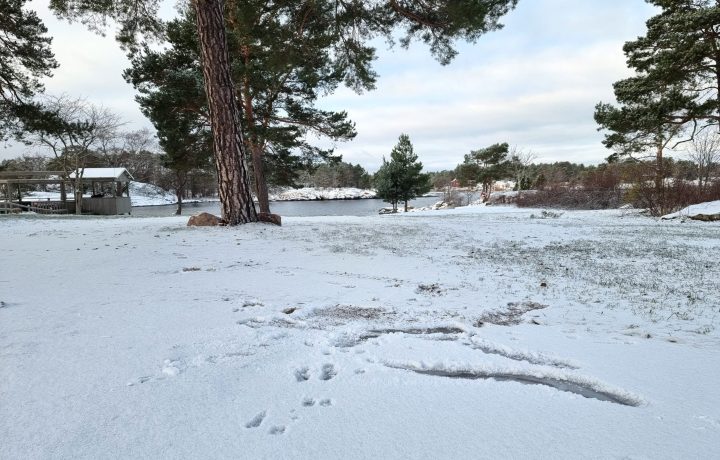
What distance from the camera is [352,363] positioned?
1848mm

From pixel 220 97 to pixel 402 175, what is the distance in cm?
2841

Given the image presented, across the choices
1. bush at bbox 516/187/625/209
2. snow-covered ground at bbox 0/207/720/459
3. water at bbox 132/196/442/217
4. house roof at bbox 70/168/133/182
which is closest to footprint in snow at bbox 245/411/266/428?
snow-covered ground at bbox 0/207/720/459

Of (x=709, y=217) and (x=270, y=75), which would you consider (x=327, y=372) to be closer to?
(x=270, y=75)

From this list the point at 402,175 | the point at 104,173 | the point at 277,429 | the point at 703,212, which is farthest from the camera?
the point at 402,175

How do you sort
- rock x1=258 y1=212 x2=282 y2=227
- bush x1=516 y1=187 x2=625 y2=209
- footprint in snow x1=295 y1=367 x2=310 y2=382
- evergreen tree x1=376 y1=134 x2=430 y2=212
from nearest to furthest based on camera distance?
footprint in snow x1=295 y1=367 x2=310 y2=382, rock x1=258 y1=212 x2=282 y2=227, bush x1=516 y1=187 x2=625 y2=209, evergreen tree x1=376 y1=134 x2=430 y2=212

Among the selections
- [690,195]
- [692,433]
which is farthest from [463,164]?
[692,433]

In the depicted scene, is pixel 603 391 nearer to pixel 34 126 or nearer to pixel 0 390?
pixel 0 390

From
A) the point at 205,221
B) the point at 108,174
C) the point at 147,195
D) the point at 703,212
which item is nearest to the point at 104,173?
the point at 108,174

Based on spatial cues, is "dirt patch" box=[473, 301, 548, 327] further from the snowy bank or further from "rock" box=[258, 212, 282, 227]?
the snowy bank

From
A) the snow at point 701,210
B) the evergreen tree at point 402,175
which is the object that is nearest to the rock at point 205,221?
the snow at point 701,210

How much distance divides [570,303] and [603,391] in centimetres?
157

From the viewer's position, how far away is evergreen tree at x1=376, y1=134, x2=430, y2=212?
113 feet

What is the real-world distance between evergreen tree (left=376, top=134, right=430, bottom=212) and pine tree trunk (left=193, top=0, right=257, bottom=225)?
91.2ft

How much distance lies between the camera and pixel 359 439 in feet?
4.06
